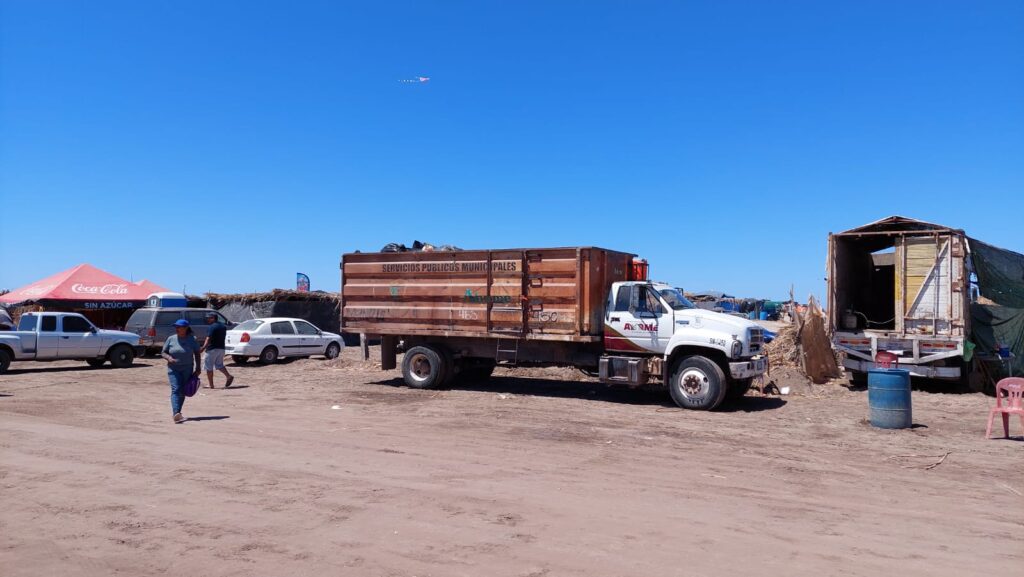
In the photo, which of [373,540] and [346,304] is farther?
[346,304]

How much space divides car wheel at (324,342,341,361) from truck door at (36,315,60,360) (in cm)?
751

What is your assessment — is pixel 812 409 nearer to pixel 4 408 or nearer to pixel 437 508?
pixel 437 508

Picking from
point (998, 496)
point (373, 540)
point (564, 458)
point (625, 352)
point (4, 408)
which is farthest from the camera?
point (625, 352)

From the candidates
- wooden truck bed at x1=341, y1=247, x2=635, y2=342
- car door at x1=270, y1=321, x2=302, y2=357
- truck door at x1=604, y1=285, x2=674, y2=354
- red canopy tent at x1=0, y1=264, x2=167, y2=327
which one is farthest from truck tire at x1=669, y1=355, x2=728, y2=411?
red canopy tent at x1=0, y1=264, x2=167, y2=327

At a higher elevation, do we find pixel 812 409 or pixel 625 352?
pixel 625 352

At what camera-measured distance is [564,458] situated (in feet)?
28.5

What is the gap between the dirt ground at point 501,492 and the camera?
509 centimetres

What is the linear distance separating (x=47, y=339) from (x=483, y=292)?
518 inches

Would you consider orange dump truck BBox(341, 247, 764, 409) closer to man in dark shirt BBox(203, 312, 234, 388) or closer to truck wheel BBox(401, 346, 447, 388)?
truck wheel BBox(401, 346, 447, 388)

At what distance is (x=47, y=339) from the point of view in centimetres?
1961

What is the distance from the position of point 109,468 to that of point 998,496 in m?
9.29

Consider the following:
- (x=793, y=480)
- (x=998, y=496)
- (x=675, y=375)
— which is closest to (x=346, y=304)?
(x=675, y=375)

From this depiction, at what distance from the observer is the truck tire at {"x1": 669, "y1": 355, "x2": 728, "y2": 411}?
12.6 metres

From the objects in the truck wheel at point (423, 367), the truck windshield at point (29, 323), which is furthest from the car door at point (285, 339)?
the truck wheel at point (423, 367)
